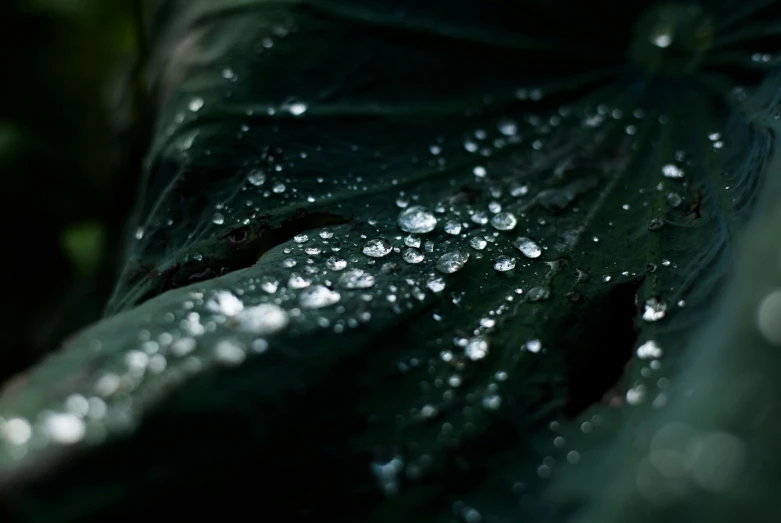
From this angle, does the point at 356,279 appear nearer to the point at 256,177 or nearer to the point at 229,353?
the point at 229,353

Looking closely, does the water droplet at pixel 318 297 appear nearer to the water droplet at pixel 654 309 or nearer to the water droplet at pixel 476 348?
the water droplet at pixel 476 348

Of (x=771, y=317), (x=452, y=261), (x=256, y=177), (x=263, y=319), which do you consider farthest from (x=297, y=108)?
(x=771, y=317)

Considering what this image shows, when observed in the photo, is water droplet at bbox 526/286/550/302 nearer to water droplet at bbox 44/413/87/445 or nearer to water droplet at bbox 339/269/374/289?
water droplet at bbox 339/269/374/289

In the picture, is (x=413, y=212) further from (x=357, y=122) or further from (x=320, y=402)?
(x=320, y=402)

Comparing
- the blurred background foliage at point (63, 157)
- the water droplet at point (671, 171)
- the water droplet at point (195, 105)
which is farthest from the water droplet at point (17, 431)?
the blurred background foliage at point (63, 157)

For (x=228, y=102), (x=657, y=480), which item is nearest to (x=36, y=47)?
(x=228, y=102)

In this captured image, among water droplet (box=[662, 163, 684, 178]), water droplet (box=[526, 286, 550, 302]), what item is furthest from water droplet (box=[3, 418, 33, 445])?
water droplet (box=[662, 163, 684, 178])
